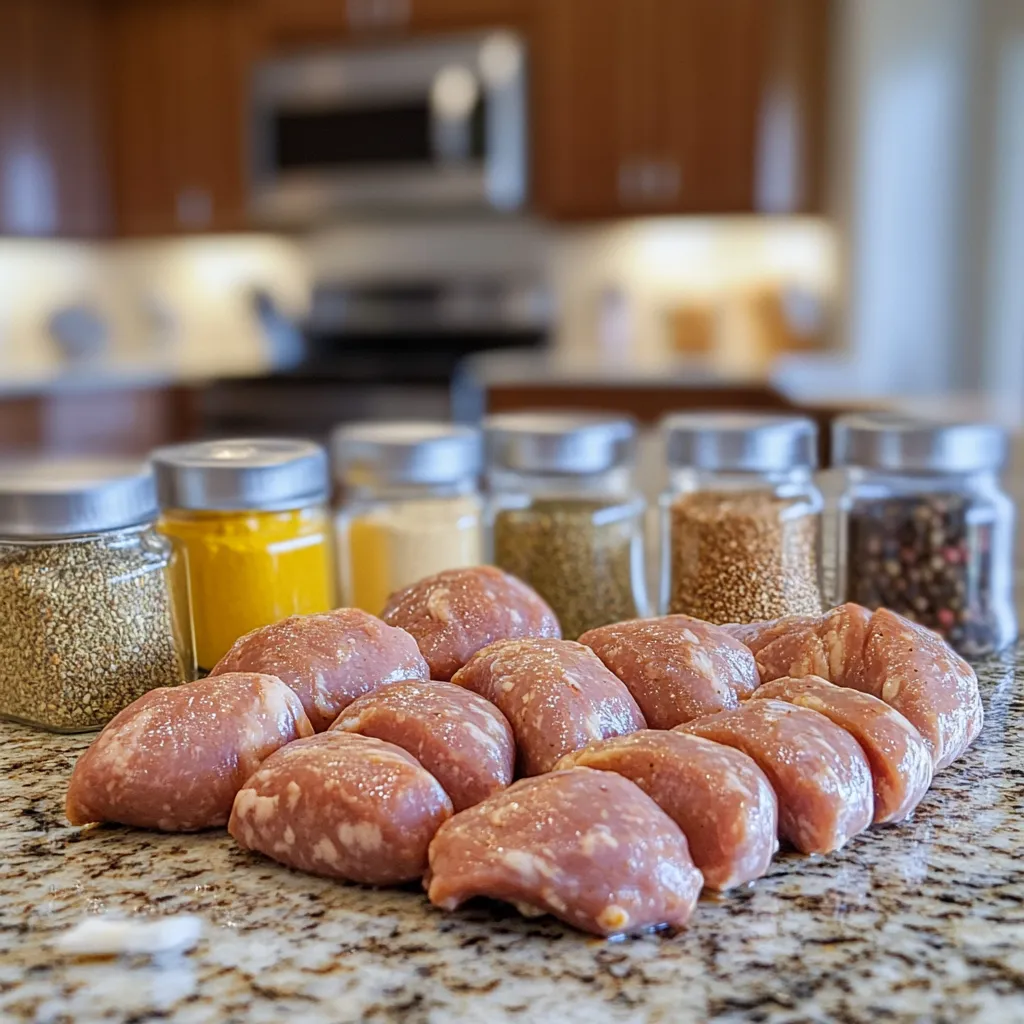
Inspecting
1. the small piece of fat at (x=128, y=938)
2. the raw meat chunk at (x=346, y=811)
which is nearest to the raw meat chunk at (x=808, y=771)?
the raw meat chunk at (x=346, y=811)

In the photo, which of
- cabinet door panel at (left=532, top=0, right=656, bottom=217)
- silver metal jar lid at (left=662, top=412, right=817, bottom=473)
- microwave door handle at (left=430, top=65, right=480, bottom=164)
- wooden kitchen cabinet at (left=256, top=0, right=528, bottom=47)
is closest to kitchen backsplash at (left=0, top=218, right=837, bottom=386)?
cabinet door panel at (left=532, top=0, right=656, bottom=217)

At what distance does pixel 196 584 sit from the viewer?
0.96m

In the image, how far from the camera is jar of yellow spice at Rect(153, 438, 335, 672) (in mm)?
949

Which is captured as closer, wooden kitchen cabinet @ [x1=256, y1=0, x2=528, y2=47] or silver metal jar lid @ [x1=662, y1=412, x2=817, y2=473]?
silver metal jar lid @ [x1=662, y1=412, x2=817, y2=473]

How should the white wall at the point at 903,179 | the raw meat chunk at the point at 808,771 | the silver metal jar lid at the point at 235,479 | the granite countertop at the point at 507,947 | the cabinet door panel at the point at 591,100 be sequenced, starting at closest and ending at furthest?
the granite countertop at the point at 507,947 < the raw meat chunk at the point at 808,771 < the silver metal jar lid at the point at 235,479 < the white wall at the point at 903,179 < the cabinet door panel at the point at 591,100

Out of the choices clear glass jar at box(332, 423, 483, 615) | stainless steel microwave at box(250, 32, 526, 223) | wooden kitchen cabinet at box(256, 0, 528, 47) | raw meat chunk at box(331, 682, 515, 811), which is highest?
wooden kitchen cabinet at box(256, 0, 528, 47)

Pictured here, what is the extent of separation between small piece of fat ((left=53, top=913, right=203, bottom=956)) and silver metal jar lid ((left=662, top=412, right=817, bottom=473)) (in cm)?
64

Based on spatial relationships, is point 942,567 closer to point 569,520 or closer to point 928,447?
point 928,447

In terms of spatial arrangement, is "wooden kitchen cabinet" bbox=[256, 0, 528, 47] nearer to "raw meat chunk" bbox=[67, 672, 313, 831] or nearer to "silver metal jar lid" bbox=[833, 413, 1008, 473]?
"silver metal jar lid" bbox=[833, 413, 1008, 473]

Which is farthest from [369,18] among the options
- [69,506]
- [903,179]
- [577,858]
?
[577,858]

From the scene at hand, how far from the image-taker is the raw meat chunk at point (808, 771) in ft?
2.02

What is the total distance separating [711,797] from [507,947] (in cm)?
12

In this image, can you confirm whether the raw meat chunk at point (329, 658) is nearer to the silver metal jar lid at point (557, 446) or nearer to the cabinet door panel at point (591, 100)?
the silver metal jar lid at point (557, 446)

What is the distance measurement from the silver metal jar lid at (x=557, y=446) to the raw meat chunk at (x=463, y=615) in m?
0.24
